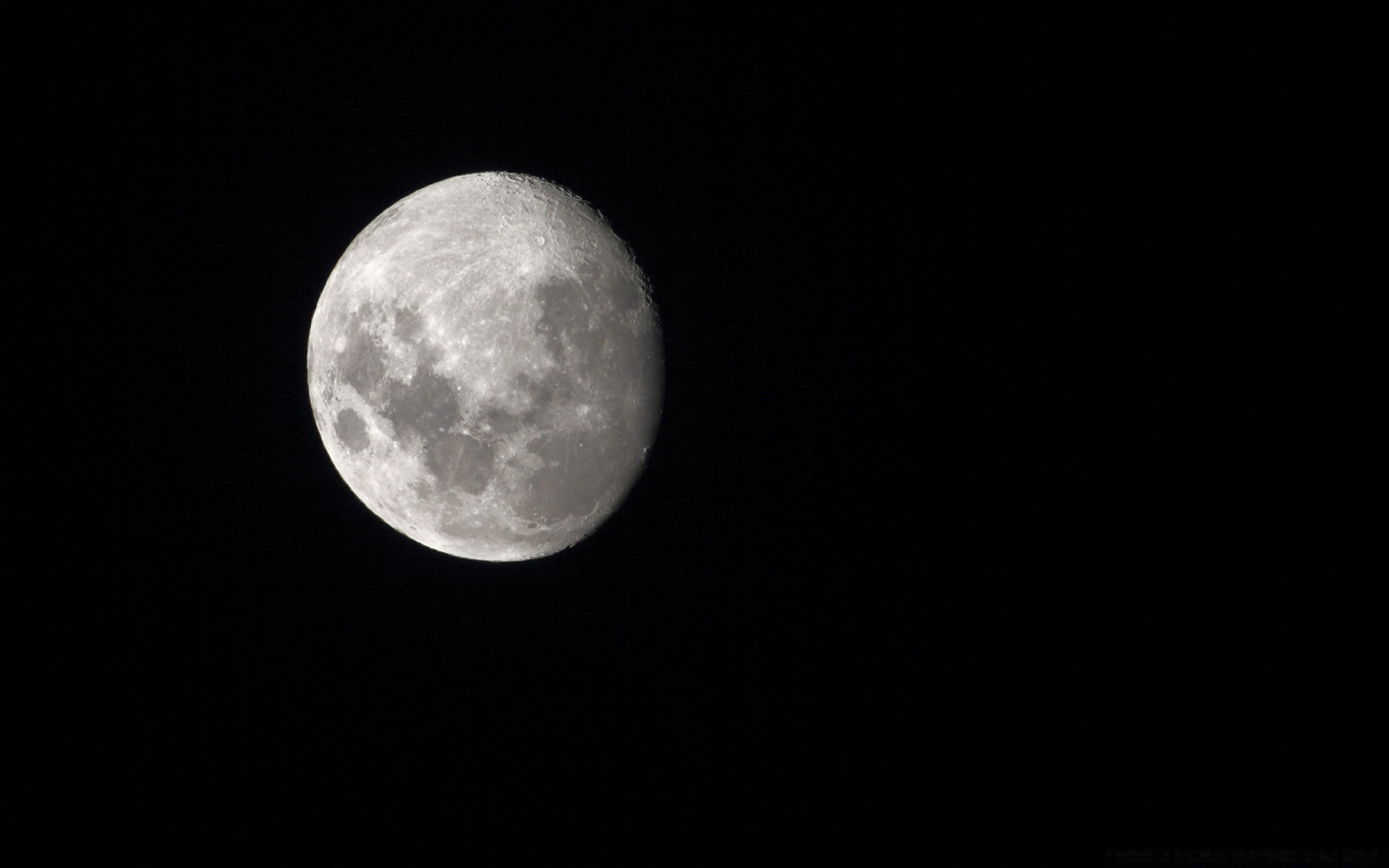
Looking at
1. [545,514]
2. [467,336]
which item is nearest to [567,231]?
[467,336]

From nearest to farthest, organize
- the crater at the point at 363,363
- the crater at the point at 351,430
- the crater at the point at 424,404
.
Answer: the crater at the point at 424,404 < the crater at the point at 363,363 < the crater at the point at 351,430

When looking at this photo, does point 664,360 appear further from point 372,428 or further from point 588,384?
point 372,428

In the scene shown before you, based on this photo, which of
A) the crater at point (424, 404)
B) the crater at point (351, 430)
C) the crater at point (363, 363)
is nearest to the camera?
the crater at point (424, 404)

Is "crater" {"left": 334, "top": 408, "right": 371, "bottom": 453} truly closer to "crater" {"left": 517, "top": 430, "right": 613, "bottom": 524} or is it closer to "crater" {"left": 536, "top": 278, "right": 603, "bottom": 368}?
"crater" {"left": 517, "top": 430, "right": 613, "bottom": 524}

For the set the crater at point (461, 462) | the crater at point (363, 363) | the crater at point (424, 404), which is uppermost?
the crater at point (363, 363)

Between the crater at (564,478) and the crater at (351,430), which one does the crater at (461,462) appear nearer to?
the crater at (564,478)

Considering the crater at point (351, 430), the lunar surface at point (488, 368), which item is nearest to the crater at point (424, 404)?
the lunar surface at point (488, 368)
